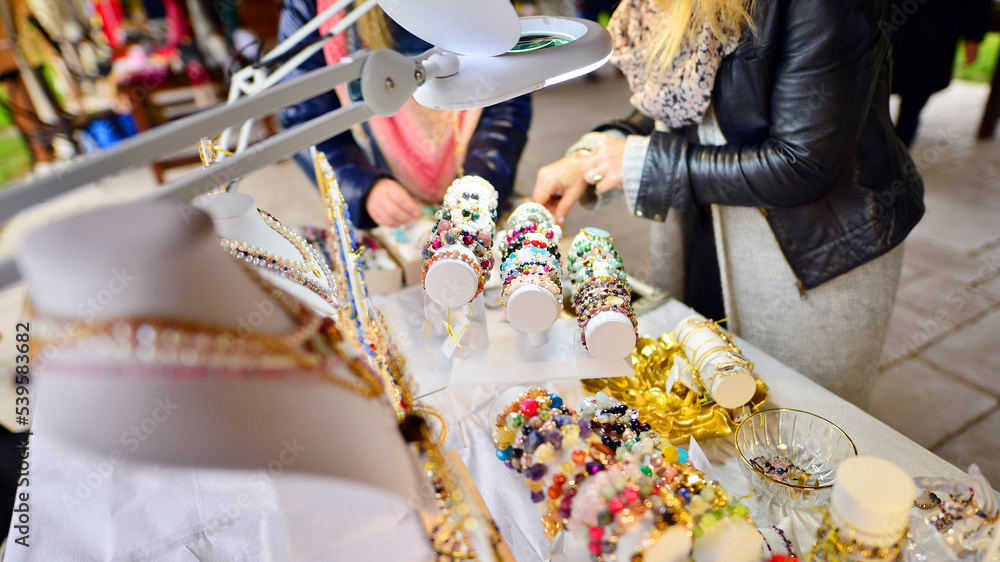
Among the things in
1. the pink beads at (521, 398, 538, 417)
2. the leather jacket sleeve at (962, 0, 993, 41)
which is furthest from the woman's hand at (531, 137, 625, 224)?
the leather jacket sleeve at (962, 0, 993, 41)

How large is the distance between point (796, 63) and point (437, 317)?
68 centimetres

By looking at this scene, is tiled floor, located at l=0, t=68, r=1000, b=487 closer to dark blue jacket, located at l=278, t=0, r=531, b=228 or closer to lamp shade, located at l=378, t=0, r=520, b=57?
dark blue jacket, located at l=278, t=0, r=531, b=228

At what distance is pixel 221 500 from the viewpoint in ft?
2.45

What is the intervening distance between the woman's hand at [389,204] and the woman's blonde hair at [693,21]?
0.60m

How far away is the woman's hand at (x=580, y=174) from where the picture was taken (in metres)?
1.00

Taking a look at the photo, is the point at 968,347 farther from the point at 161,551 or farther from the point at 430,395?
the point at 161,551

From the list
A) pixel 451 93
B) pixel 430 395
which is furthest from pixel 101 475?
pixel 451 93

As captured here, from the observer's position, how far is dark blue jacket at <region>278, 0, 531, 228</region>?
1257 millimetres

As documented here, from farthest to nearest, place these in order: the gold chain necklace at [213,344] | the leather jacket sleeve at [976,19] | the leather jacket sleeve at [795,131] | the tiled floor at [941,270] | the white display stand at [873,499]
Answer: the leather jacket sleeve at [976,19], the tiled floor at [941,270], the leather jacket sleeve at [795,131], the white display stand at [873,499], the gold chain necklace at [213,344]

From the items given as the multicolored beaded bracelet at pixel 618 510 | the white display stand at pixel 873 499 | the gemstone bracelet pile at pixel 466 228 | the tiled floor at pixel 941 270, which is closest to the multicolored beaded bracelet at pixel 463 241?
the gemstone bracelet pile at pixel 466 228

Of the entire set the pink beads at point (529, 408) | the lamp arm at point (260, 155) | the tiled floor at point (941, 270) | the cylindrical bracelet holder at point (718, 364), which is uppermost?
the lamp arm at point (260, 155)

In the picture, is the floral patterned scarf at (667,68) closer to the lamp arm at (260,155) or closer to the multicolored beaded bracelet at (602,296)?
the multicolored beaded bracelet at (602,296)

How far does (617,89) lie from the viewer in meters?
5.34

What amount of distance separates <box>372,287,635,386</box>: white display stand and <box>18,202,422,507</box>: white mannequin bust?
1.52 feet
